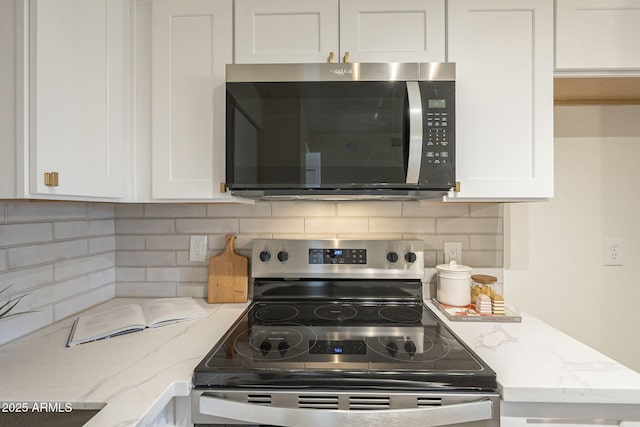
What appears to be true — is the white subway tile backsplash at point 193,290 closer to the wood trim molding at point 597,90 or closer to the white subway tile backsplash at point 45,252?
the white subway tile backsplash at point 45,252

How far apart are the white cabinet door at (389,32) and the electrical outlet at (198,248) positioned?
1.05 metres

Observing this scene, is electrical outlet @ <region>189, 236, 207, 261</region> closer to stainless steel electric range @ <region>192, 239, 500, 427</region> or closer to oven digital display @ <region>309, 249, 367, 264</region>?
stainless steel electric range @ <region>192, 239, 500, 427</region>

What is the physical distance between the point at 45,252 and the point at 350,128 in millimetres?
1213

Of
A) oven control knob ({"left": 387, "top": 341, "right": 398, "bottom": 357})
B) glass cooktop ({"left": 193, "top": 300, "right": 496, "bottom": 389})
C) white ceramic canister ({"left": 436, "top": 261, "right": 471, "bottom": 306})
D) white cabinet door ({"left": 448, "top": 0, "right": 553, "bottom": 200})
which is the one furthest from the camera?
white ceramic canister ({"left": 436, "top": 261, "right": 471, "bottom": 306})

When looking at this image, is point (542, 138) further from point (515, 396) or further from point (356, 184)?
point (515, 396)

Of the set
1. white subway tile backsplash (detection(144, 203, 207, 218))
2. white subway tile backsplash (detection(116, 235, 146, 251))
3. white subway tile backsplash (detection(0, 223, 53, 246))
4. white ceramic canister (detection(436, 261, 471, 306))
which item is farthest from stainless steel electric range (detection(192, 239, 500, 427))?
white subway tile backsplash (detection(0, 223, 53, 246))

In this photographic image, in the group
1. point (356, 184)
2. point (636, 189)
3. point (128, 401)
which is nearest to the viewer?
point (128, 401)

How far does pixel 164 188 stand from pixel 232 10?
0.73m

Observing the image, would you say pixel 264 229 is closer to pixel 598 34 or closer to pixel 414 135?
pixel 414 135

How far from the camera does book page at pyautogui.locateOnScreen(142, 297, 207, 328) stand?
1.29 metres

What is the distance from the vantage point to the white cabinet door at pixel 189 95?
1.29 metres

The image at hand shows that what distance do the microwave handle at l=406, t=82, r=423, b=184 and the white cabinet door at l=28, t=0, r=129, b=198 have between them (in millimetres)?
1045

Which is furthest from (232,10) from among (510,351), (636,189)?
(636,189)

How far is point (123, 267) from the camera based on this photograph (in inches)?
64.9
